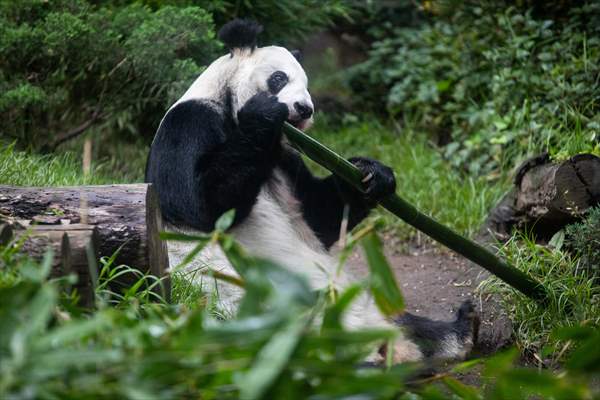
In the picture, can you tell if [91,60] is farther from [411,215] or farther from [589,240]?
[589,240]

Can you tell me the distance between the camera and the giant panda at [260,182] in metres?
3.97

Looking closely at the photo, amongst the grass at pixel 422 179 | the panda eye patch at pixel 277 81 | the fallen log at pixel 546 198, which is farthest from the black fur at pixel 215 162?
the grass at pixel 422 179

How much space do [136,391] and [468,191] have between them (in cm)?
503

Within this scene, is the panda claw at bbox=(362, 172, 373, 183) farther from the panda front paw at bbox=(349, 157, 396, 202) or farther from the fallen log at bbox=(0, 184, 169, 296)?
the fallen log at bbox=(0, 184, 169, 296)

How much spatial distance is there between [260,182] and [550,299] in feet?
6.01

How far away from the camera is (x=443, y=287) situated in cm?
544

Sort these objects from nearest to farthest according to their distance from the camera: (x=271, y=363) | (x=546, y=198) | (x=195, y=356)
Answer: (x=271, y=363), (x=195, y=356), (x=546, y=198)

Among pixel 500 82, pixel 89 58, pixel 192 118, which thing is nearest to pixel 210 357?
pixel 192 118

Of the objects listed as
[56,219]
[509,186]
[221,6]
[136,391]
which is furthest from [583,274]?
[221,6]

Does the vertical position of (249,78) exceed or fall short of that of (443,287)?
it exceeds it

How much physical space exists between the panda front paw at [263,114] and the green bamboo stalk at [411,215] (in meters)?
0.07

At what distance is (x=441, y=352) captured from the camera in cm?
416

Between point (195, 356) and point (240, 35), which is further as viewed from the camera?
point (240, 35)

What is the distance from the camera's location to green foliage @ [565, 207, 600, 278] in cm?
445
